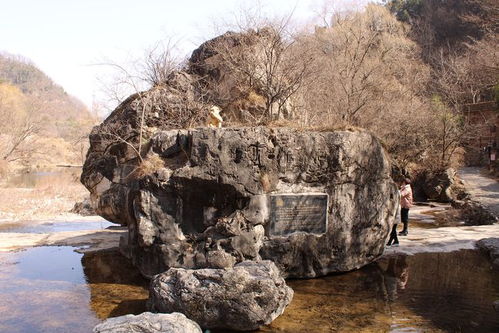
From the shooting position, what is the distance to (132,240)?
8.75 meters

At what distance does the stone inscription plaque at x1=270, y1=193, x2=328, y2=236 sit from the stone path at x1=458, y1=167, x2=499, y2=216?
10504 millimetres

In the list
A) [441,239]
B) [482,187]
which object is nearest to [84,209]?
[441,239]

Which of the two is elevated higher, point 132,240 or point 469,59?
point 469,59

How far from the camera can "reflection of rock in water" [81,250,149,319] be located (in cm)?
712

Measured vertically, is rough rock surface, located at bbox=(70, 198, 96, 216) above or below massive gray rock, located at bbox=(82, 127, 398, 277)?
below

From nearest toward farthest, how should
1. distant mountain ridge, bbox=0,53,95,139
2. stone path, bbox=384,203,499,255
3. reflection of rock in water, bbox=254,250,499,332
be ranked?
reflection of rock in water, bbox=254,250,499,332, stone path, bbox=384,203,499,255, distant mountain ridge, bbox=0,53,95,139

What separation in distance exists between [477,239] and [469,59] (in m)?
27.6

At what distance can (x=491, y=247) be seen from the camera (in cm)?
1019

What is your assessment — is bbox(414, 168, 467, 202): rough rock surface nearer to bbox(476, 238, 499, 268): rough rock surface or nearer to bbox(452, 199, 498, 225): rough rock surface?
bbox(452, 199, 498, 225): rough rock surface

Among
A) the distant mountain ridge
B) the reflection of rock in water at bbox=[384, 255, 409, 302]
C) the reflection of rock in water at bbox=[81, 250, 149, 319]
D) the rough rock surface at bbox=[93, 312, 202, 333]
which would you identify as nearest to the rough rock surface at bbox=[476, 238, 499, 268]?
the reflection of rock in water at bbox=[384, 255, 409, 302]

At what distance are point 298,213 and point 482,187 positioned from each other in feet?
55.8

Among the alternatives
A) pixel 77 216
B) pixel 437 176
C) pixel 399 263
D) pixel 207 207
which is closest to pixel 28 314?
pixel 207 207

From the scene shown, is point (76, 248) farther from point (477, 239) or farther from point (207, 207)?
point (477, 239)

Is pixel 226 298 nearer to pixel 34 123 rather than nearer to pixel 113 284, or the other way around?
pixel 113 284
